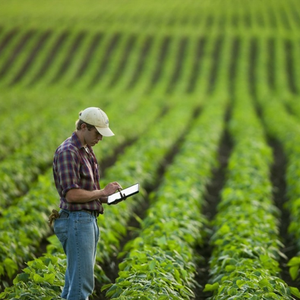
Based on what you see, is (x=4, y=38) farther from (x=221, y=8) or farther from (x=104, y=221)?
(x=104, y=221)

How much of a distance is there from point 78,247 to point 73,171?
29.9 inches

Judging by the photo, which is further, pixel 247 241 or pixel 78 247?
pixel 247 241

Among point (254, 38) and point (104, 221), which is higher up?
point (254, 38)

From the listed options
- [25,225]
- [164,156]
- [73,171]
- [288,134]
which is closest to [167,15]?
[288,134]

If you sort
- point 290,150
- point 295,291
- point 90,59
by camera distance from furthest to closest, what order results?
point 90,59 → point 290,150 → point 295,291

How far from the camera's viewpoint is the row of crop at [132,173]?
7.34 metres

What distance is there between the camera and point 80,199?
4.54 meters

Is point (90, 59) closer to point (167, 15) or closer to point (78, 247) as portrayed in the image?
point (167, 15)

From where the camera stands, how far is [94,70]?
135 feet

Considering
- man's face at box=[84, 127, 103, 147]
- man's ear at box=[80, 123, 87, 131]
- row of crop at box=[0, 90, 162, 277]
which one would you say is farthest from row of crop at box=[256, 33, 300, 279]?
row of crop at box=[0, 90, 162, 277]

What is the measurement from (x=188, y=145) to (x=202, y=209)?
499 centimetres

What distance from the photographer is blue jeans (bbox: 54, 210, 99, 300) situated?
4.64 m

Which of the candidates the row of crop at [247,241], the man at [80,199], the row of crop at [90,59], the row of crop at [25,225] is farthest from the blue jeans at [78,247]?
the row of crop at [90,59]

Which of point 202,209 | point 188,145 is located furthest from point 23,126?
point 202,209
